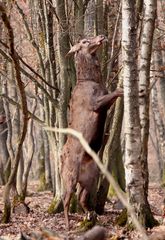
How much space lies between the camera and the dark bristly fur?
25.4ft

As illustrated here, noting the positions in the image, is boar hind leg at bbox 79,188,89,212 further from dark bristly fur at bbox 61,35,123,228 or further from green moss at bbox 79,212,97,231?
green moss at bbox 79,212,97,231

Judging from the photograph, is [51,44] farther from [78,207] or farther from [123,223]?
[123,223]

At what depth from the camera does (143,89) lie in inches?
336

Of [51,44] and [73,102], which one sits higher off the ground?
[51,44]

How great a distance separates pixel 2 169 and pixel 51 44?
1332 cm

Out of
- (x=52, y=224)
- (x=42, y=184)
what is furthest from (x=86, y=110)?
(x=42, y=184)

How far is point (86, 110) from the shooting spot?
7.85 meters

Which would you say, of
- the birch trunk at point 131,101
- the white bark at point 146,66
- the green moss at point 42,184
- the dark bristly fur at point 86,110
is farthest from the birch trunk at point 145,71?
the green moss at point 42,184

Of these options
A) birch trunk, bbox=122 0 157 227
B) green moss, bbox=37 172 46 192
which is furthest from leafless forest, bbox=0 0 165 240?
green moss, bbox=37 172 46 192

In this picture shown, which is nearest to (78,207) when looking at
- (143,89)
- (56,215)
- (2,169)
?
(56,215)

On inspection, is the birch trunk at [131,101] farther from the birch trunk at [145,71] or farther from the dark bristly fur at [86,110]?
the birch trunk at [145,71]

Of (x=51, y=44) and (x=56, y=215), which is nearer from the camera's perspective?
(x=56, y=215)

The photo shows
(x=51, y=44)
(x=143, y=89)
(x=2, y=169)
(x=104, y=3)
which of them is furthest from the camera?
(x=2, y=169)

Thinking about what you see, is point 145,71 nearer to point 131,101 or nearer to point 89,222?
point 131,101
